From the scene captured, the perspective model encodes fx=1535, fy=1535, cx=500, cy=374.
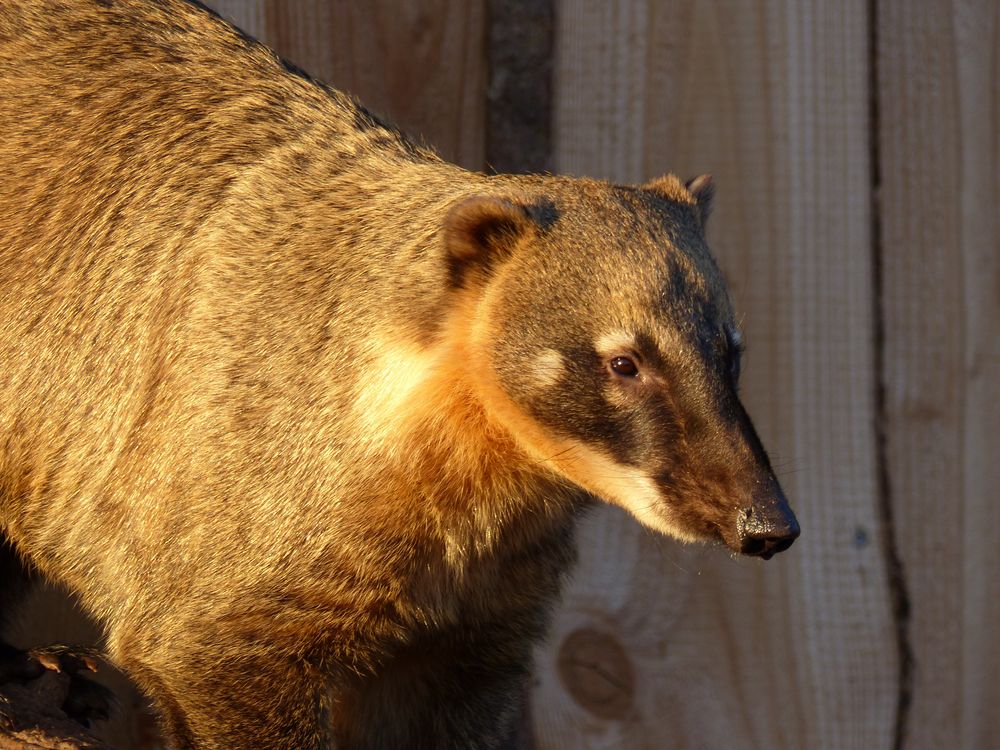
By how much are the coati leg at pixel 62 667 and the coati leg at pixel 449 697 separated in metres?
0.86

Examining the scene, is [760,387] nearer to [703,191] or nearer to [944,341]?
[944,341]

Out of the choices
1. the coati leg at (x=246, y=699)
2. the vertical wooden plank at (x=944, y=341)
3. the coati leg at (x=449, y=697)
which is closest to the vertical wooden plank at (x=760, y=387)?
the vertical wooden plank at (x=944, y=341)

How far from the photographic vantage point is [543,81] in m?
5.86

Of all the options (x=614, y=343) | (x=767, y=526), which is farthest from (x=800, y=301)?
(x=767, y=526)

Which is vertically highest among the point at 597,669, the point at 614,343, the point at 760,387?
the point at 614,343

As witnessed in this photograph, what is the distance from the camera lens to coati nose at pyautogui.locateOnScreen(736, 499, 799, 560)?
3889mm

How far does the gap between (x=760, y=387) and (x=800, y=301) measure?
368 mm

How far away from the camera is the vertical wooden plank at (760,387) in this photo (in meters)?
5.86

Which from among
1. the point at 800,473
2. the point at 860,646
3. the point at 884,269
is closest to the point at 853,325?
the point at 884,269

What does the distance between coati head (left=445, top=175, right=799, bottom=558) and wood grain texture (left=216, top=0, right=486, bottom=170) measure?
1.58 metres

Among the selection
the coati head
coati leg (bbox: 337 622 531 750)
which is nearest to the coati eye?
the coati head

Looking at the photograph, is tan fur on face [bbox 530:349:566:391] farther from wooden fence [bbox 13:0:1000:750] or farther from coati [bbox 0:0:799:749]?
wooden fence [bbox 13:0:1000:750]

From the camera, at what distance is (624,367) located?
4.07 metres

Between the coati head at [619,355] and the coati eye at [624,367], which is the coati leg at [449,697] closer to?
the coati head at [619,355]
